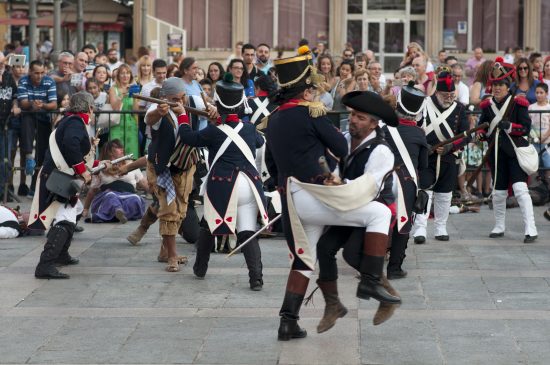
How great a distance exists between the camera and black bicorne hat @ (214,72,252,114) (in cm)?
978

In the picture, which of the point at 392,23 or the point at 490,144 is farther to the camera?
the point at 392,23

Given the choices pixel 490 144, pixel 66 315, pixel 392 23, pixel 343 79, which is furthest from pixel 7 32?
pixel 66 315

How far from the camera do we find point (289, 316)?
26.1 feet

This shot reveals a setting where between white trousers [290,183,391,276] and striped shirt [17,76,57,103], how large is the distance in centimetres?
797

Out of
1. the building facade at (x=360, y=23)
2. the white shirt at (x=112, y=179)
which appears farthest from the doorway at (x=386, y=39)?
the white shirt at (x=112, y=179)

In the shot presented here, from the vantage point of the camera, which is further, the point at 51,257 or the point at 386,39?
the point at 386,39

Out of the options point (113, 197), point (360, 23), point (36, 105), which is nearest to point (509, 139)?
point (113, 197)

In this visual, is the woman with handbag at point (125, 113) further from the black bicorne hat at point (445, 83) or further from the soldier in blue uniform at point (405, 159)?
the soldier in blue uniform at point (405, 159)

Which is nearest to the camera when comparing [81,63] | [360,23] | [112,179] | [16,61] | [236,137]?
[236,137]

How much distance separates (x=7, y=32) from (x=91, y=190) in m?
29.9

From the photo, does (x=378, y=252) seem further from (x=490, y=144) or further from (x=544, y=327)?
(x=490, y=144)

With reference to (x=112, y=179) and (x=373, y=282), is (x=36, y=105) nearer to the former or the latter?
(x=112, y=179)

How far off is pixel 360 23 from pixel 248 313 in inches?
1195

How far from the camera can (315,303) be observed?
928 centimetres
